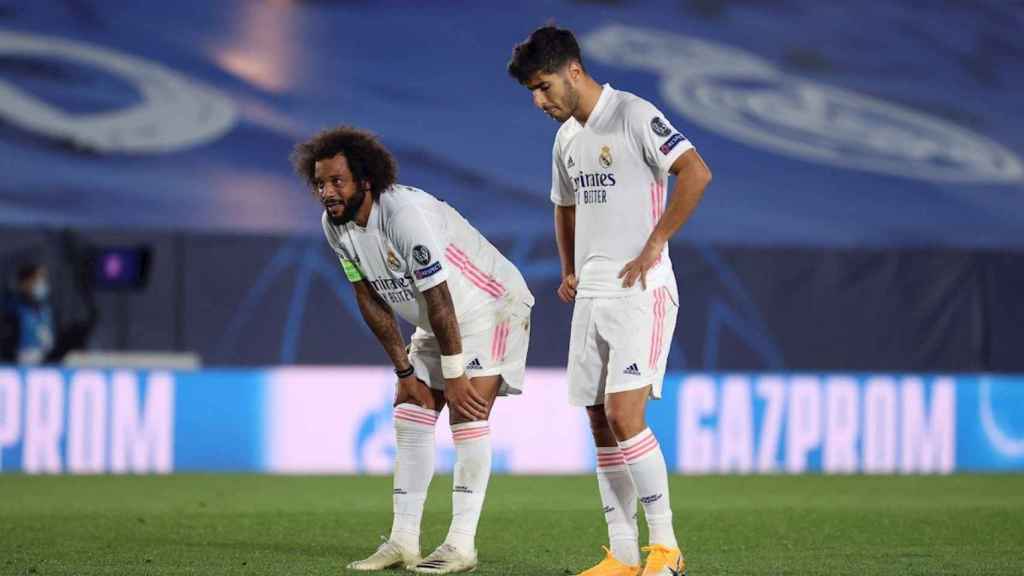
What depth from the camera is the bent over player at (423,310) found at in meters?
6.81

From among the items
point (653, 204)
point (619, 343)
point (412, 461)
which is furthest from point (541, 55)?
point (412, 461)

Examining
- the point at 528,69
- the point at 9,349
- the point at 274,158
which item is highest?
the point at 274,158

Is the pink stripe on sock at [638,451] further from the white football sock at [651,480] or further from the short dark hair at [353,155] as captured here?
the short dark hair at [353,155]

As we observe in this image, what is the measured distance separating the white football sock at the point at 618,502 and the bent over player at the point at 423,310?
0.61 m

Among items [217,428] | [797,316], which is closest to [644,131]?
[217,428]

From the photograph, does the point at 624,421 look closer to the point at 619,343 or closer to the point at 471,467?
the point at 619,343

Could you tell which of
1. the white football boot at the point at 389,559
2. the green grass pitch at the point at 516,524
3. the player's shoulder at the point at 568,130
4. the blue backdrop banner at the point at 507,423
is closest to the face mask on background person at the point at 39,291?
the blue backdrop banner at the point at 507,423

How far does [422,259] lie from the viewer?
22.1 ft

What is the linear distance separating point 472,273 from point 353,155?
0.71 m

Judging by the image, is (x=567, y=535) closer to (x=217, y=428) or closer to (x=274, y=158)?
(x=217, y=428)

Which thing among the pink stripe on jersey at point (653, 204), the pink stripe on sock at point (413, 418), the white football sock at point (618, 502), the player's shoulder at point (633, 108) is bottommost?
the white football sock at point (618, 502)

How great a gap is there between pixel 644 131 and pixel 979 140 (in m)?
13.8

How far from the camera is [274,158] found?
17641 millimetres

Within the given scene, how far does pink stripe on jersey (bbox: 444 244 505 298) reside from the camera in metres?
7.04
